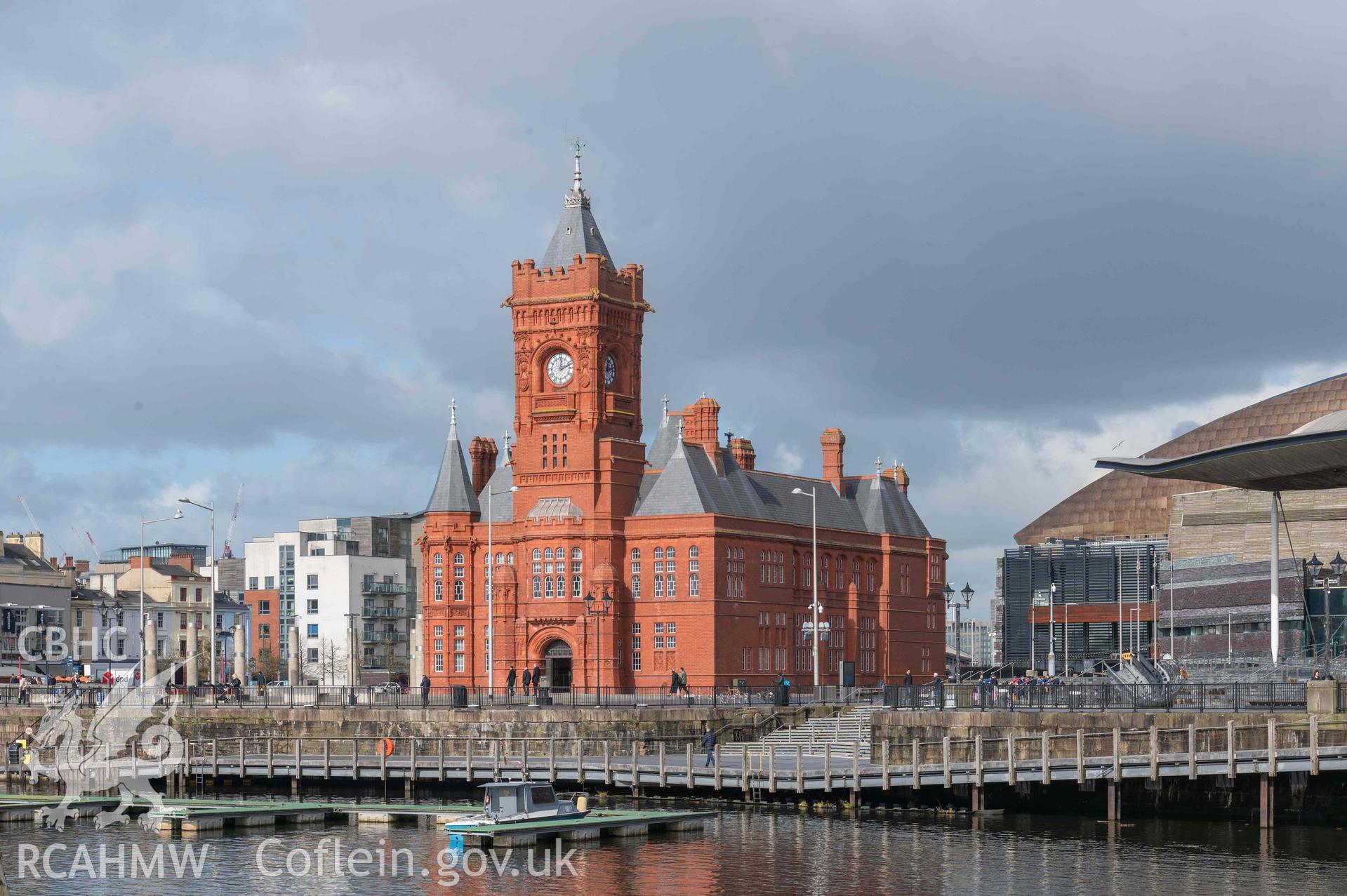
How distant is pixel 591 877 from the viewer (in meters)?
49.7

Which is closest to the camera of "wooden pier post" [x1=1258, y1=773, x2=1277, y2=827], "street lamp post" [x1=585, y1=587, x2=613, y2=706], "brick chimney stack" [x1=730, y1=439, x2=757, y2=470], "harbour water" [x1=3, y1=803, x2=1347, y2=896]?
"harbour water" [x1=3, y1=803, x2=1347, y2=896]

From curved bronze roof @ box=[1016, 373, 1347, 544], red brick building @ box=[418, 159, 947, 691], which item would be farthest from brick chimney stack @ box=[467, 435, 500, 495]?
curved bronze roof @ box=[1016, 373, 1347, 544]

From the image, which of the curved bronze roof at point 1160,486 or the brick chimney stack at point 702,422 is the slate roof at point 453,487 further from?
the curved bronze roof at point 1160,486

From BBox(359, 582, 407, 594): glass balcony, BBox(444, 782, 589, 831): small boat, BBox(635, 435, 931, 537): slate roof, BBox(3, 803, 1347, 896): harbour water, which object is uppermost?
BBox(635, 435, 931, 537): slate roof

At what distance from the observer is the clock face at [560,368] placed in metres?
102

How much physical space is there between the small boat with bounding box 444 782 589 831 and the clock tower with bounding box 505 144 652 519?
144ft

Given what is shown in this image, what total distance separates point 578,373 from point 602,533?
29.1 ft

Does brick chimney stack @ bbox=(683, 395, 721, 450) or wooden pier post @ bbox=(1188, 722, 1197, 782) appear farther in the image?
brick chimney stack @ bbox=(683, 395, 721, 450)

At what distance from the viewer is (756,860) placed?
171 feet

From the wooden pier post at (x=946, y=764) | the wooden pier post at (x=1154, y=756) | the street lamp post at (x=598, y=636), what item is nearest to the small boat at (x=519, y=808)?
the wooden pier post at (x=946, y=764)

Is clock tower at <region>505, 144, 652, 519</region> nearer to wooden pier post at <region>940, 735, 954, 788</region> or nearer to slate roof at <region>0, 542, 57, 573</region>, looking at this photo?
wooden pier post at <region>940, 735, 954, 788</region>

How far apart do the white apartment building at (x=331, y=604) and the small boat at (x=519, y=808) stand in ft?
322

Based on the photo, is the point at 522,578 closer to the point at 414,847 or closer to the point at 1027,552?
the point at 414,847

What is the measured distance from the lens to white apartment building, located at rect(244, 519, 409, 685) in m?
158
